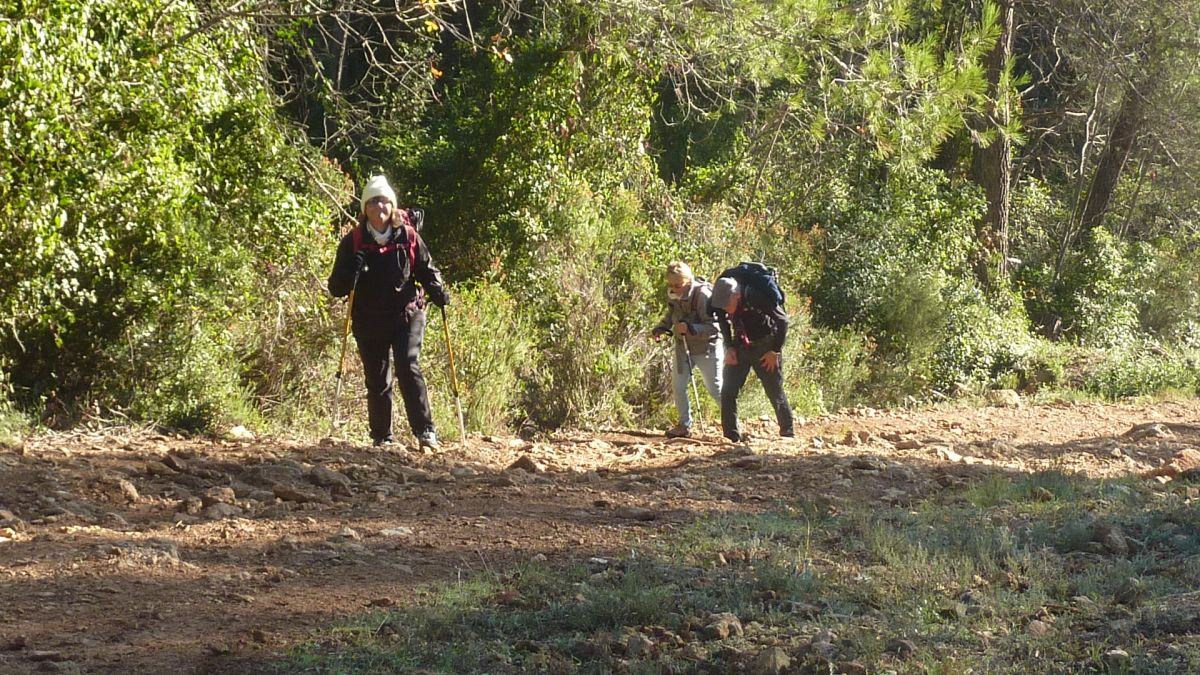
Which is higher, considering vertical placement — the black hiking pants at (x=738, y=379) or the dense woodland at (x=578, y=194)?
the dense woodland at (x=578, y=194)

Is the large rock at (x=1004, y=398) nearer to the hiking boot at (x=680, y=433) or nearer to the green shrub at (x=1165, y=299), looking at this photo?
the hiking boot at (x=680, y=433)

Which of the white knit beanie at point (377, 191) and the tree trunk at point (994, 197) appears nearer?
the white knit beanie at point (377, 191)

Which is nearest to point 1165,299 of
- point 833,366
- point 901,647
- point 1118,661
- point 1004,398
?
point 1004,398

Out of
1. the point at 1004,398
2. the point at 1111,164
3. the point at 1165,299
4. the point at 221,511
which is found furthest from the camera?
the point at 1111,164

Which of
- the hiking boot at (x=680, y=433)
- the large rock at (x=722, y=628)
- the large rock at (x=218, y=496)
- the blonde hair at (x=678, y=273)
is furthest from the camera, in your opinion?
the hiking boot at (x=680, y=433)

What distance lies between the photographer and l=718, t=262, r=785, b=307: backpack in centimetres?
1166

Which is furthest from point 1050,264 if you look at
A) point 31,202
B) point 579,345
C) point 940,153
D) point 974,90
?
point 31,202

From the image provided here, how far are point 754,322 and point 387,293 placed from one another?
3482 mm

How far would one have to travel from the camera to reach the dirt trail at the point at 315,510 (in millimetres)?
5215

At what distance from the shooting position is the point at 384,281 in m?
9.68

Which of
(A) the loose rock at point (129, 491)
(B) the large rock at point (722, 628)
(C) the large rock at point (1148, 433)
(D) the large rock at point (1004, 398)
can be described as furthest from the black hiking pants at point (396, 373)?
(D) the large rock at point (1004, 398)

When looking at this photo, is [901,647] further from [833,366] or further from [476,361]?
[833,366]

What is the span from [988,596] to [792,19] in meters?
9.83

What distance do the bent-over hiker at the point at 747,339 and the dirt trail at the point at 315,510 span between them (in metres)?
0.36
